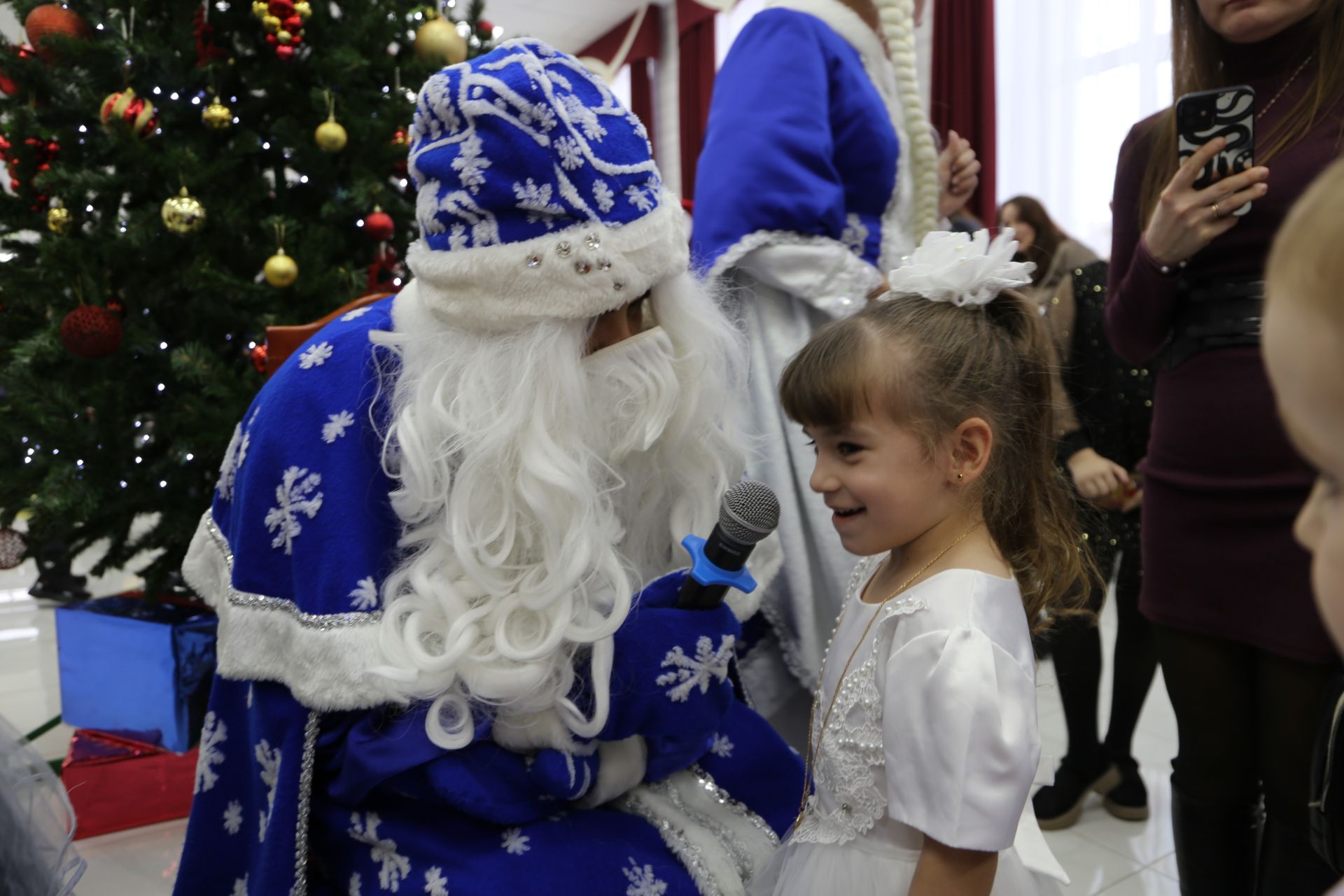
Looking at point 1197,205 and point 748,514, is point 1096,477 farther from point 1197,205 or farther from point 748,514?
point 748,514

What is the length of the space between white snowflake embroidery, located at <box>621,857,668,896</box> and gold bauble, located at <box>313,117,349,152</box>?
1.75 meters

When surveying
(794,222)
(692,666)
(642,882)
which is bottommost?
(642,882)

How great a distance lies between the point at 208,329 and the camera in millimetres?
2260

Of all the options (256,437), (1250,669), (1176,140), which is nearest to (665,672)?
(256,437)

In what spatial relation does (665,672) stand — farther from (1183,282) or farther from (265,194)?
(265,194)

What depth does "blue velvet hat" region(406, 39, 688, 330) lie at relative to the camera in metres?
1.04

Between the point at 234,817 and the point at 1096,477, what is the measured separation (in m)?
1.58

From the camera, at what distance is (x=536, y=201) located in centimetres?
105

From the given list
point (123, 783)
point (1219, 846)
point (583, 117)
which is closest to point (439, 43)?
point (583, 117)

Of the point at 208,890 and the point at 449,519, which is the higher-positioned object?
the point at 449,519

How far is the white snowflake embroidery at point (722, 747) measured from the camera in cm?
129

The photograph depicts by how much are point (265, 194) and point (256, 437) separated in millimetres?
1414

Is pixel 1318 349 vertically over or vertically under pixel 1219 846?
over

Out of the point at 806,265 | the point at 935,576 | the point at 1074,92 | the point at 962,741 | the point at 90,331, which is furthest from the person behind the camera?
the point at 1074,92
